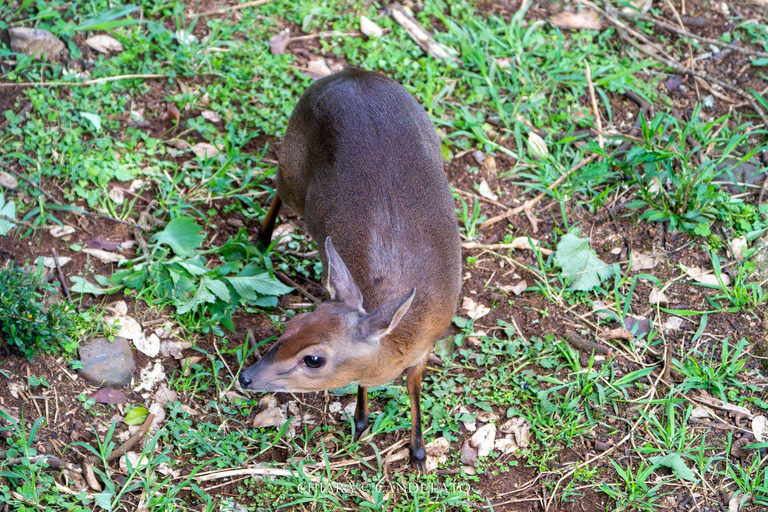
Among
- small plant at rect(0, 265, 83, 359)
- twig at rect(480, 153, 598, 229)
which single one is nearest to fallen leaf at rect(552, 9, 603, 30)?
twig at rect(480, 153, 598, 229)

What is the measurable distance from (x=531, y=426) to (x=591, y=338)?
0.78m

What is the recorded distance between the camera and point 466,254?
5309 mm

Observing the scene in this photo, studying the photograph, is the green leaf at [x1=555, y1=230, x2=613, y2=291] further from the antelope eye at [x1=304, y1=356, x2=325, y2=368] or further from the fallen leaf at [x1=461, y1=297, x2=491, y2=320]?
the antelope eye at [x1=304, y1=356, x2=325, y2=368]

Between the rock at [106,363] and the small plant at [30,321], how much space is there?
91mm

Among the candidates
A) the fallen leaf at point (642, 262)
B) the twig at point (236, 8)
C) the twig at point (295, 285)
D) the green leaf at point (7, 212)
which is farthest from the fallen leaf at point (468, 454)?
the twig at point (236, 8)

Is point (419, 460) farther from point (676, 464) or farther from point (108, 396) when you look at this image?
point (108, 396)

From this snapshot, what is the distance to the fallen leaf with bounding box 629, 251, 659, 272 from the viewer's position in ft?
17.3

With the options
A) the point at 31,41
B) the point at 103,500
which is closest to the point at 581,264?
the point at 103,500

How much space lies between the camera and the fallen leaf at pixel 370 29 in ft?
21.0

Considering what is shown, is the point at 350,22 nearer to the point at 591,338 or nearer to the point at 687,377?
the point at 591,338

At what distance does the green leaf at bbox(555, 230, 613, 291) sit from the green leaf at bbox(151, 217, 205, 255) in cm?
228

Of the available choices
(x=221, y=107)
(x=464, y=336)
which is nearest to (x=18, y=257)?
(x=221, y=107)

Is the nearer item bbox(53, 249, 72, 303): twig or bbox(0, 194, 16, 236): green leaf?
bbox(53, 249, 72, 303): twig

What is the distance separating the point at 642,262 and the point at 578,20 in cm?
245
